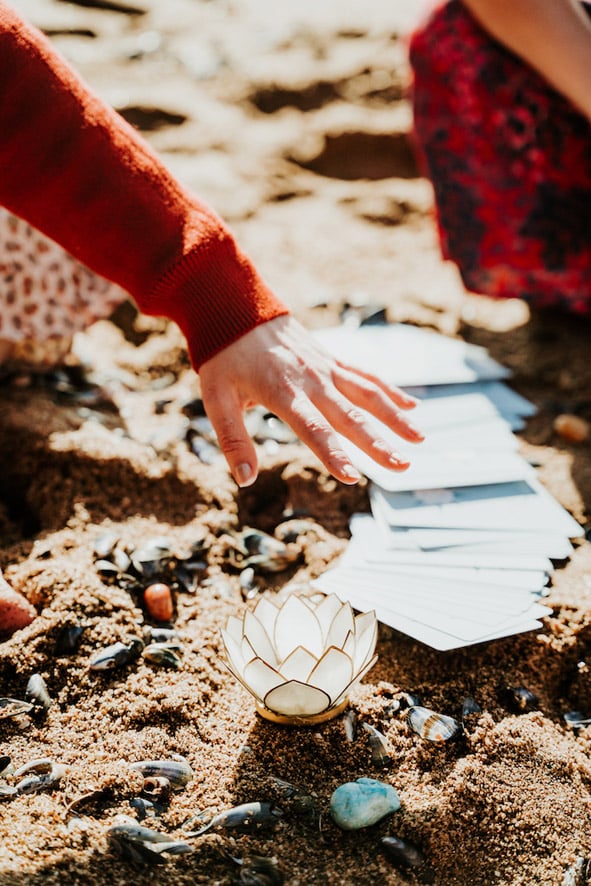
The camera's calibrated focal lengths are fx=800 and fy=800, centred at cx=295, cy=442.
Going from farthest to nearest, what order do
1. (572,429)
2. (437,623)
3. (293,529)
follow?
1. (572,429)
2. (293,529)
3. (437,623)

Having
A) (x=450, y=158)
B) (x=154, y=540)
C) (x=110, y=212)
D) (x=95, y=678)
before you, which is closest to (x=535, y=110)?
Result: (x=450, y=158)

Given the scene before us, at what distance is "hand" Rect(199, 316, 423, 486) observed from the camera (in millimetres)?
1224

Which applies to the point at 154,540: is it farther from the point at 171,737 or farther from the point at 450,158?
the point at 450,158

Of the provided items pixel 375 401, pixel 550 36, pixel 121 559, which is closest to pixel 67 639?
pixel 121 559

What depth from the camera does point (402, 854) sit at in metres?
1.10

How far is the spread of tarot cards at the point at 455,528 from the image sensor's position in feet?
4.56

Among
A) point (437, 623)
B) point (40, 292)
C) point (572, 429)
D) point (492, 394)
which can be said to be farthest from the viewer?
point (492, 394)

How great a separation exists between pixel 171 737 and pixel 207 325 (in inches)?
25.7

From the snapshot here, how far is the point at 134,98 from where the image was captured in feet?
9.68

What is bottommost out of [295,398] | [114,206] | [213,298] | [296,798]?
[296,798]

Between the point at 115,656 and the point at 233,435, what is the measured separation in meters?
0.41

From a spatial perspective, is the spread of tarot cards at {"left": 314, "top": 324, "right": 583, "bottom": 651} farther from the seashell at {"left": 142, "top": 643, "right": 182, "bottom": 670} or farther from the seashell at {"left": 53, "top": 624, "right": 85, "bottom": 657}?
the seashell at {"left": 53, "top": 624, "right": 85, "bottom": 657}

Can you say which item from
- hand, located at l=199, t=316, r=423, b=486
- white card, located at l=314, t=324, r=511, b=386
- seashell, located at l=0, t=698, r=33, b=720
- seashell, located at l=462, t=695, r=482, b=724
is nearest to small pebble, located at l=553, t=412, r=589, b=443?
white card, located at l=314, t=324, r=511, b=386

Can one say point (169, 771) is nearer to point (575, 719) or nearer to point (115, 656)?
point (115, 656)
